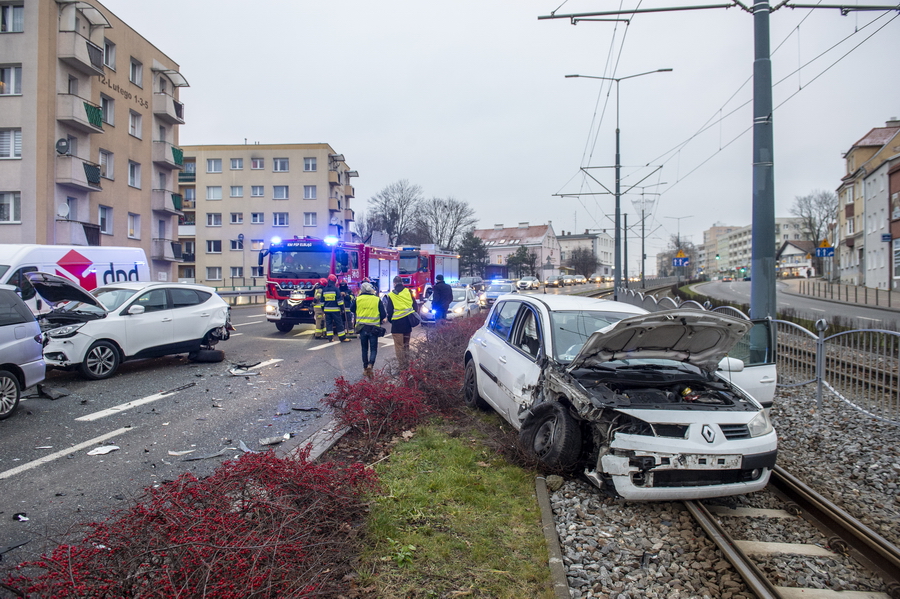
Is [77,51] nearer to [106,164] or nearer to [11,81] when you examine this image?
[11,81]

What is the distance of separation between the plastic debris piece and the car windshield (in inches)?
181

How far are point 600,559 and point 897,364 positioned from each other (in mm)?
5467

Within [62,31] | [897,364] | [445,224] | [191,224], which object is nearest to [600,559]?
[897,364]

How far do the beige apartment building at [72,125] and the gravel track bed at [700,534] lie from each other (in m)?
26.7

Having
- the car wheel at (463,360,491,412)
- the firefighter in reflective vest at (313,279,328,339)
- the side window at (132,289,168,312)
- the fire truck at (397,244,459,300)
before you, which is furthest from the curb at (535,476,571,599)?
the fire truck at (397,244,459,300)

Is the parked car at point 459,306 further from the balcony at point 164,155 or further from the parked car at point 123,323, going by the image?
the balcony at point 164,155

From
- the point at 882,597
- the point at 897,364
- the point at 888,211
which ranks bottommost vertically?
the point at 882,597

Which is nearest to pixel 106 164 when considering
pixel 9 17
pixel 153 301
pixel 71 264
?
pixel 9 17

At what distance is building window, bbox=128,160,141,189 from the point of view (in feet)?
99.7

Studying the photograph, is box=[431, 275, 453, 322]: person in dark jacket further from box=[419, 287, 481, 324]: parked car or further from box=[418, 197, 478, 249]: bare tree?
box=[418, 197, 478, 249]: bare tree

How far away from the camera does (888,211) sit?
39281mm

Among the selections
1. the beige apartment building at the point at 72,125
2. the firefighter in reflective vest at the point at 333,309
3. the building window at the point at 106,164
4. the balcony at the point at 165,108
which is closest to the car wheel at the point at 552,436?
the firefighter in reflective vest at the point at 333,309

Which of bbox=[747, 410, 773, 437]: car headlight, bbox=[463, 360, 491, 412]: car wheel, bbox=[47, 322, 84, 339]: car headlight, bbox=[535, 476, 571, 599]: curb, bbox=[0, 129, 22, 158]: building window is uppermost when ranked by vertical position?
bbox=[0, 129, 22, 158]: building window

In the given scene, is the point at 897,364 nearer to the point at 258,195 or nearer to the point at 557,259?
the point at 258,195
